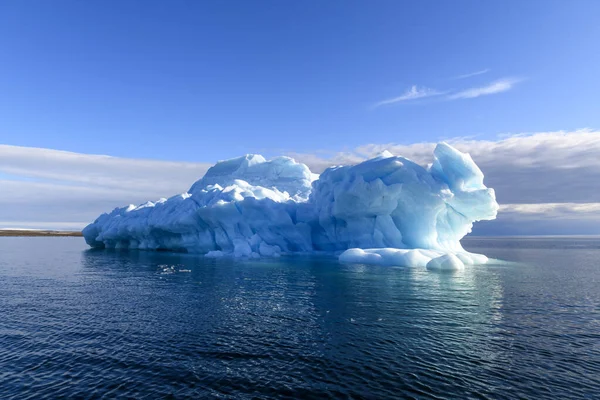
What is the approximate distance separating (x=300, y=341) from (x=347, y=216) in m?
30.9

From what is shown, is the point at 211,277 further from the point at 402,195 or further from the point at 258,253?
the point at 402,195

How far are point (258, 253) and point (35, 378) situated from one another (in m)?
36.1

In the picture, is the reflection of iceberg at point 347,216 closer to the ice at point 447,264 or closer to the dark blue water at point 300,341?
the ice at point 447,264

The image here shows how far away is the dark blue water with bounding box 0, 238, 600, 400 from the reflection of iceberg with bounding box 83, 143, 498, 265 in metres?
15.7

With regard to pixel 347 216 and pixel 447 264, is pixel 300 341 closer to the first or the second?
pixel 447 264

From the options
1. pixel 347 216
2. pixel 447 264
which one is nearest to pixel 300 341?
pixel 447 264

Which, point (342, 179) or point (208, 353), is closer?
point (208, 353)

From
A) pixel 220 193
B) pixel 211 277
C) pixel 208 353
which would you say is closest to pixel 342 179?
pixel 220 193

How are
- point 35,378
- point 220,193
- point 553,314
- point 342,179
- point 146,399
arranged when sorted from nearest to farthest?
point 146,399
point 35,378
point 553,314
point 342,179
point 220,193

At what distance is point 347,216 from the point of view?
43188 millimetres

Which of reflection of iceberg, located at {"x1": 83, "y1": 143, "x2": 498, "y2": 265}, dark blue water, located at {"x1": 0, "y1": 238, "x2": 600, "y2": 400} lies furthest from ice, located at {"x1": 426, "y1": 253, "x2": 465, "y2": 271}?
dark blue water, located at {"x1": 0, "y1": 238, "x2": 600, "y2": 400}

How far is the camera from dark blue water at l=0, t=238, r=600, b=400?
30.9 ft

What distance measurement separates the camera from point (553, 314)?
54.9 ft

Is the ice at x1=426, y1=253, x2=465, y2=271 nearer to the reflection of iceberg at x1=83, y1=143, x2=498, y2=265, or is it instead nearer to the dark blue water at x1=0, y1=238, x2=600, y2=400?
the reflection of iceberg at x1=83, y1=143, x2=498, y2=265
